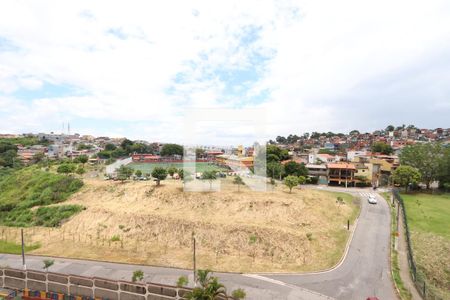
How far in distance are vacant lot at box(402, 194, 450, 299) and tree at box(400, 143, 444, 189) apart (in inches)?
290

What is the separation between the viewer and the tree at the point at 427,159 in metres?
46.8

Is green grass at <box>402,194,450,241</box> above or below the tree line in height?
below

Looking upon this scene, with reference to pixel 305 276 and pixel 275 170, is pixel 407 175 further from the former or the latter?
pixel 305 276

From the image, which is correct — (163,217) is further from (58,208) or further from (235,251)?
(58,208)

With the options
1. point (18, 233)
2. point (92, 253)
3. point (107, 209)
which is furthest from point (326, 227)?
point (18, 233)

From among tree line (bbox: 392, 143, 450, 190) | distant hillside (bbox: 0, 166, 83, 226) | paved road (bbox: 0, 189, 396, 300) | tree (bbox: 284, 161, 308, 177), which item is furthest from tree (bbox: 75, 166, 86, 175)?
tree line (bbox: 392, 143, 450, 190)

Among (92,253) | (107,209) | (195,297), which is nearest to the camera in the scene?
(195,297)

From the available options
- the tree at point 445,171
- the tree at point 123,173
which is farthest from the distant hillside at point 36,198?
the tree at point 445,171

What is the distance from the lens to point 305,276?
60.7ft

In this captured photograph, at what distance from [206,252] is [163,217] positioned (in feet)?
29.8

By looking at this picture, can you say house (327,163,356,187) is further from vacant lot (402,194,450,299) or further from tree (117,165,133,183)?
tree (117,165,133,183)

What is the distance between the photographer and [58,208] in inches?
1412

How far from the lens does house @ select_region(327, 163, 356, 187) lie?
52.8m

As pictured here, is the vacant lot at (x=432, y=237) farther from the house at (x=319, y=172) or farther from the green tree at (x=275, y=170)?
the green tree at (x=275, y=170)
